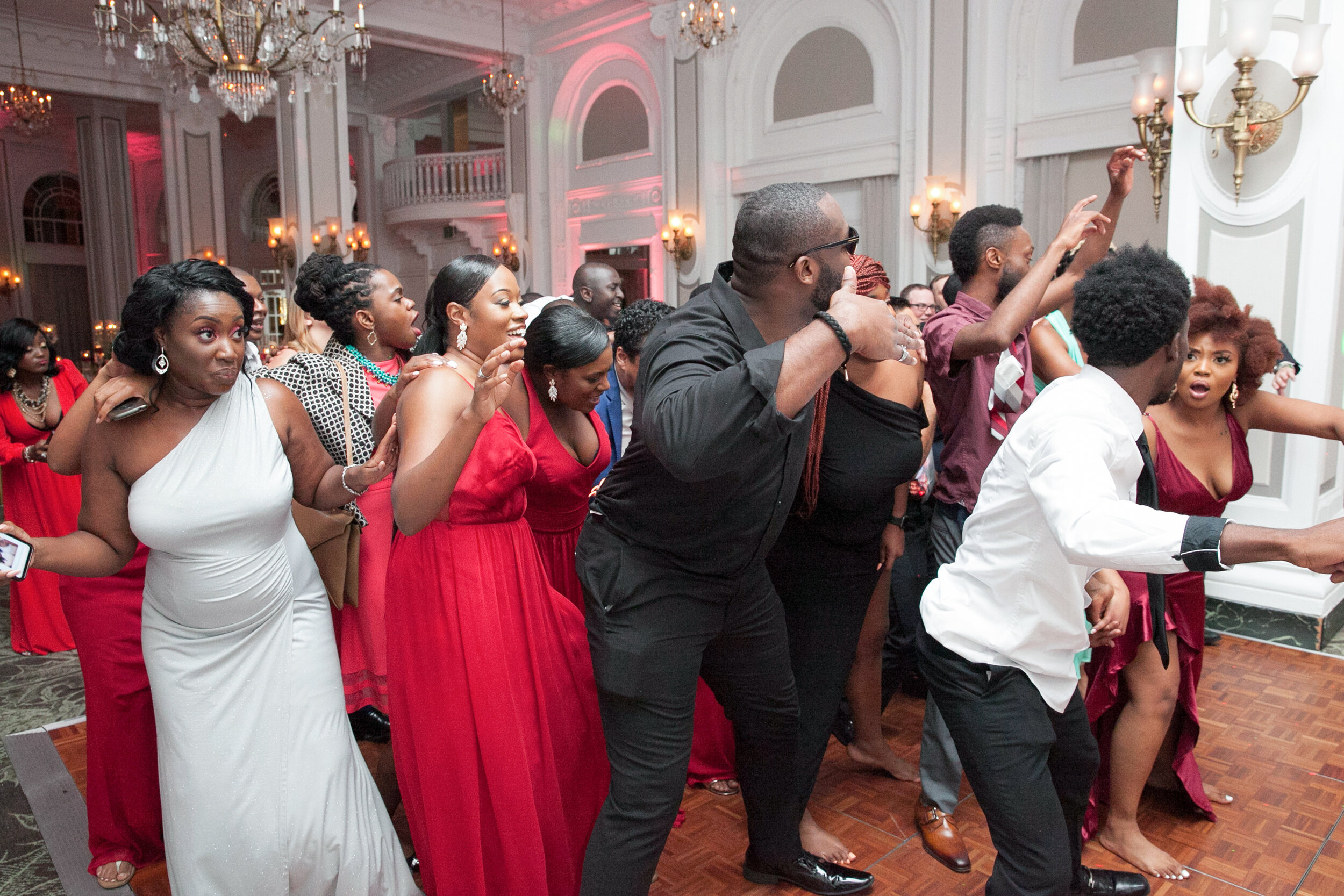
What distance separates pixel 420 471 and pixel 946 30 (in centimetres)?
808

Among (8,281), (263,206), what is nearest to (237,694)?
(263,206)

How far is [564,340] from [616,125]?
1063 centimetres

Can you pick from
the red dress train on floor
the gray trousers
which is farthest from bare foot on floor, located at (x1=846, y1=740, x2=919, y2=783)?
the red dress train on floor

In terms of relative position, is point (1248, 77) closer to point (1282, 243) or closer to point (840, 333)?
point (1282, 243)

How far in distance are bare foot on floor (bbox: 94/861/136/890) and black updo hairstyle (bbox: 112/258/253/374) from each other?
1521 mm

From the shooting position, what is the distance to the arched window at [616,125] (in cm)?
1191

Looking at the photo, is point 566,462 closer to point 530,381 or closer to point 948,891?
point 530,381

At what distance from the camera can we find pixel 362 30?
20.7 feet

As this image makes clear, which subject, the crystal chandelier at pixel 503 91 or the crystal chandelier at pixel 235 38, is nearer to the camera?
the crystal chandelier at pixel 235 38

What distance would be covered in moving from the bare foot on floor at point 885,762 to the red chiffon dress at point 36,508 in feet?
13.0

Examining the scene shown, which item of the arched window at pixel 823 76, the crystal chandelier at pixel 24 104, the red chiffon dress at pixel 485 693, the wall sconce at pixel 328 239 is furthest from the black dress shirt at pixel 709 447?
the crystal chandelier at pixel 24 104

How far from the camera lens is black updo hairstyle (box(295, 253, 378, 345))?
317 centimetres

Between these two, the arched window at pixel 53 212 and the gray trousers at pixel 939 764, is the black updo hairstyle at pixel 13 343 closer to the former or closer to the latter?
the gray trousers at pixel 939 764

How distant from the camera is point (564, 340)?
2354 millimetres
